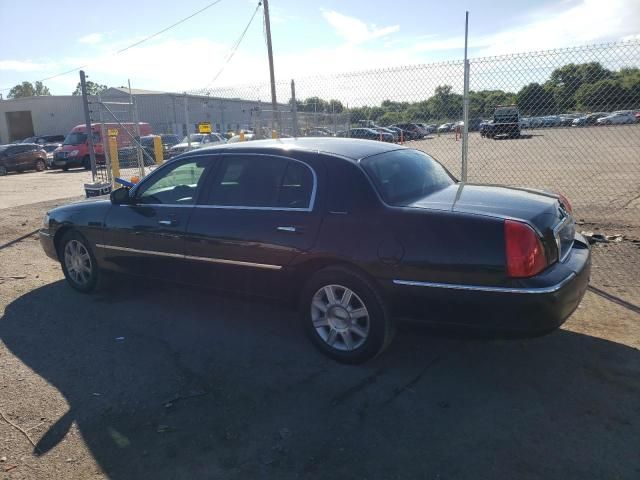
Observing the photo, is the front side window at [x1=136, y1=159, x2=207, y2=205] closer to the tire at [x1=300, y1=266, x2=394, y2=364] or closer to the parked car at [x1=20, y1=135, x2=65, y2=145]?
the tire at [x1=300, y1=266, x2=394, y2=364]

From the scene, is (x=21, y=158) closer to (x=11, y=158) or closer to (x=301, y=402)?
(x=11, y=158)

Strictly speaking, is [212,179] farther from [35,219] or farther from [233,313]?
[35,219]

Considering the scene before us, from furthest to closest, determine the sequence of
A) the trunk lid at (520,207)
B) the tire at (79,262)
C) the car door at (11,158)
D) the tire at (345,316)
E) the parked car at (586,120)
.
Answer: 1. the car door at (11,158)
2. the parked car at (586,120)
3. the tire at (79,262)
4. the tire at (345,316)
5. the trunk lid at (520,207)

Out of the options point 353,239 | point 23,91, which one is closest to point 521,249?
point 353,239

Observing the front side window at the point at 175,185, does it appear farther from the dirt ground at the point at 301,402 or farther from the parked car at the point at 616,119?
the parked car at the point at 616,119

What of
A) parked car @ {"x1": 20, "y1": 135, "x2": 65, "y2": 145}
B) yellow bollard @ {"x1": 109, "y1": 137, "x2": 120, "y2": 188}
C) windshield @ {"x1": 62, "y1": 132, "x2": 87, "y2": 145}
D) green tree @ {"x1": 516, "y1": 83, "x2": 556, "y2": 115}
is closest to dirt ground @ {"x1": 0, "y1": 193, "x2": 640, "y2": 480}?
green tree @ {"x1": 516, "y1": 83, "x2": 556, "y2": 115}

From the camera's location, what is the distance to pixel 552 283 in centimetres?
315

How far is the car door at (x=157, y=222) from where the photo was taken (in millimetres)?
4555

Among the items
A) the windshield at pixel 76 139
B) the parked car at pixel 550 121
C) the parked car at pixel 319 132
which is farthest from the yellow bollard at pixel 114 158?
the windshield at pixel 76 139

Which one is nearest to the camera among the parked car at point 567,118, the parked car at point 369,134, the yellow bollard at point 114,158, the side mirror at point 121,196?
the side mirror at point 121,196

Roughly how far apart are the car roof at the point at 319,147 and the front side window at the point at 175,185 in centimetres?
17

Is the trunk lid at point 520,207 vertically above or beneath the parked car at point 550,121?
beneath

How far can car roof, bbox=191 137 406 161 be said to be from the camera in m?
4.02

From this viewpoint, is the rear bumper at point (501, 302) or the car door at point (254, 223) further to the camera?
the car door at point (254, 223)
